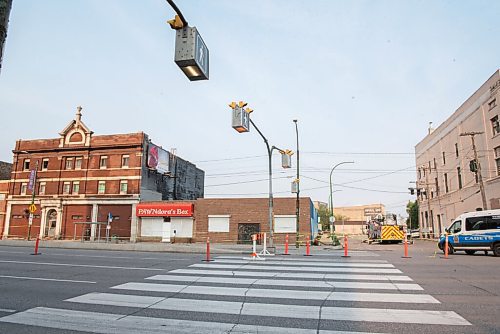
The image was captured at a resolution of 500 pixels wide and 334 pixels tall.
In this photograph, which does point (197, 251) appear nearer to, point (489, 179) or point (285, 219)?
point (285, 219)

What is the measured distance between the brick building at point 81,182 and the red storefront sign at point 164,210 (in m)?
1.16

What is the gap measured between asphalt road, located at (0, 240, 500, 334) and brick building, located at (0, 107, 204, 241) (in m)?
26.7

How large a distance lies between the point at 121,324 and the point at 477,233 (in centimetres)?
2073

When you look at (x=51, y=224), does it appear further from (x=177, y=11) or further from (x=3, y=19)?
(x=3, y=19)

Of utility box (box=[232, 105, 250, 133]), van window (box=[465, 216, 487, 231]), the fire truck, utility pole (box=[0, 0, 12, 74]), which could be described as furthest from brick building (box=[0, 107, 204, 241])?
utility pole (box=[0, 0, 12, 74])

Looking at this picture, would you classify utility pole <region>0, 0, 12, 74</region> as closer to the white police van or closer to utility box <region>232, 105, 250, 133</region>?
utility box <region>232, 105, 250, 133</region>

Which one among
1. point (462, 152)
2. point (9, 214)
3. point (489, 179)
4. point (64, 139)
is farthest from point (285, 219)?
point (9, 214)

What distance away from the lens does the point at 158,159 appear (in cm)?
4141

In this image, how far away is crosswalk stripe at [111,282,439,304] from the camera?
24.9 ft

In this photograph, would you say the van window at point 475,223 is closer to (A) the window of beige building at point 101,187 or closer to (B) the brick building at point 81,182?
(B) the brick building at point 81,182

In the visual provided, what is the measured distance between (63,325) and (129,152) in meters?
34.9

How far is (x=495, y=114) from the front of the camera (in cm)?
3331

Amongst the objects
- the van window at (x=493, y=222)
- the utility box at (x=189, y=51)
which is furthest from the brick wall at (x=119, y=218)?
the utility box at (x=189, y=51)

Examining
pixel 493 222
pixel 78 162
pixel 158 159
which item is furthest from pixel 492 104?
pixel 78 162
